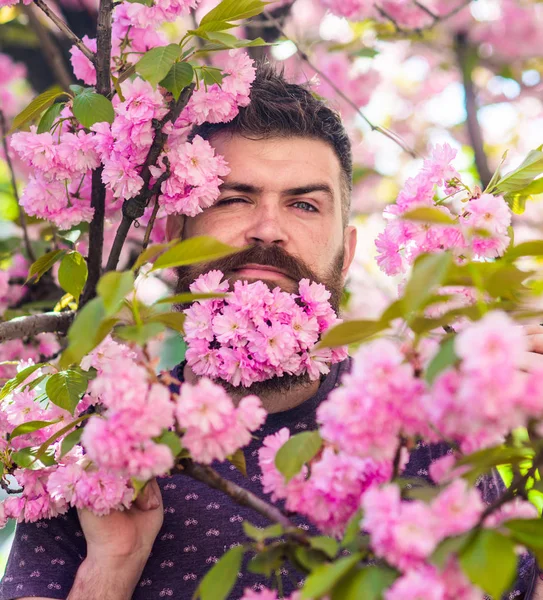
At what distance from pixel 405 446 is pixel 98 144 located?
1158 mm

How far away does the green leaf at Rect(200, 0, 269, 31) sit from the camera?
160 centimetres

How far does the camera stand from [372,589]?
2.55 ft

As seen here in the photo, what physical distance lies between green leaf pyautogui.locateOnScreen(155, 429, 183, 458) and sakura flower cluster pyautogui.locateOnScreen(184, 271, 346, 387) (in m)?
0.69

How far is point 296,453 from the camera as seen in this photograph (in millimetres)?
1002

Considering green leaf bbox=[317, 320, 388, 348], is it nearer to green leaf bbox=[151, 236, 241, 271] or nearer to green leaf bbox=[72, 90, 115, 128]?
green leaf bbox=[151, 236, 241, 271]

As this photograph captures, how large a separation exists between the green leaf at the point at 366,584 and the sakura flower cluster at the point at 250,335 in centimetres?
93

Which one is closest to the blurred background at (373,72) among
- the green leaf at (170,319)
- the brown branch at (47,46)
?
the brown branch at (47,46)

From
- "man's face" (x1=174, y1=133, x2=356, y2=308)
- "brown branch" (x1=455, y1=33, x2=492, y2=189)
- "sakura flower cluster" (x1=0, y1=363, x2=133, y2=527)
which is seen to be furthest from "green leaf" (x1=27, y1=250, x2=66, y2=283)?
"brown branch" (x1=455, y1=33, x2=492, y2=189)

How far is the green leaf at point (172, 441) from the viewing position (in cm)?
101

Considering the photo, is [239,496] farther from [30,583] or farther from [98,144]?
[98,144]

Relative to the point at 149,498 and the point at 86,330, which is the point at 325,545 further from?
the point at 149,498

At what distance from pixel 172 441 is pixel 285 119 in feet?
4.86

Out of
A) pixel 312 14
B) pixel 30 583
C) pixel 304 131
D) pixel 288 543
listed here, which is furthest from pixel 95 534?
pixel 312 14

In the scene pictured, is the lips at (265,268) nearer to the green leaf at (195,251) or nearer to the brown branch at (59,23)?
the brown branch at (59,23)
